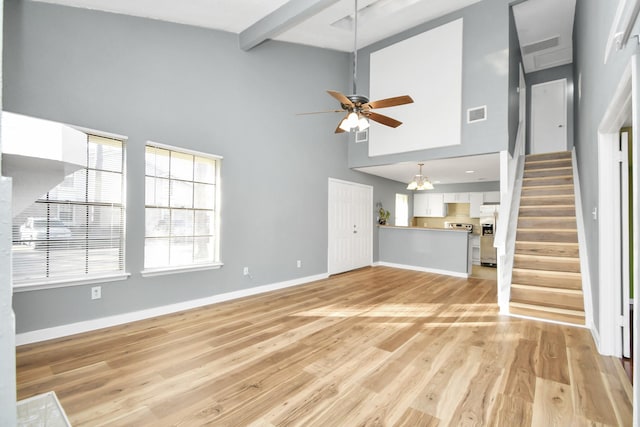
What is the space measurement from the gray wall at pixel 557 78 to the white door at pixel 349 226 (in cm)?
423

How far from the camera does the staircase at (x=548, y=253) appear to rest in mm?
3822

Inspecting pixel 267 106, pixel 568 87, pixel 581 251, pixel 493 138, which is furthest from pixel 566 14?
pixel 267 106

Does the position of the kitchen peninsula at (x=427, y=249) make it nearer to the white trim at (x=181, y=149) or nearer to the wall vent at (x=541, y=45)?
the wall vent at (x=541, y=45)

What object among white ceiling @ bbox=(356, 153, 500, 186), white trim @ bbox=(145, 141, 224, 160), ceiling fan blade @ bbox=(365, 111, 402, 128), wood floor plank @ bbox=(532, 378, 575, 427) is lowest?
wood floor plank @ bbox=(532, 378, 575, 427)

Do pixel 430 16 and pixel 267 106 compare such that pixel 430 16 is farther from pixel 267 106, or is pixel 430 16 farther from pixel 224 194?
pixel 224 194

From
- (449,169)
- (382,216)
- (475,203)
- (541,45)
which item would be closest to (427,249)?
(382,216)

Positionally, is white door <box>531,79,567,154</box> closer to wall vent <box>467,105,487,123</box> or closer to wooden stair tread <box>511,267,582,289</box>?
wall vent <box>467,105,487,123</box>

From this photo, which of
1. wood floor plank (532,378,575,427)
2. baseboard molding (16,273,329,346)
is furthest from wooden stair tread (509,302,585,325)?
baseboard molding (16,273,329,346)

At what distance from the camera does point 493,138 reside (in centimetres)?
488

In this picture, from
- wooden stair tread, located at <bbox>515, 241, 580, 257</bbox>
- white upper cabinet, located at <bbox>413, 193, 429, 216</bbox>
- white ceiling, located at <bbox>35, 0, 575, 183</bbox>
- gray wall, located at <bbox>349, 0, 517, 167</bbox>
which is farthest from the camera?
white upper cabinet, located at <bbox>413, 193, 429, 216</bbox>

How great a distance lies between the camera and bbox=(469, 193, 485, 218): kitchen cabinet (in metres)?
8.81

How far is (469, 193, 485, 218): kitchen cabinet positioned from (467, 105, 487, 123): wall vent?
4421 millimetres

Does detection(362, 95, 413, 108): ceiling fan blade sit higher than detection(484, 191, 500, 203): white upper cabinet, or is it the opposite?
detection(362, 95, 413, 108): ceiling fan blade

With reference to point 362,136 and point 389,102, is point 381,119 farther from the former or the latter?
point 362,136
